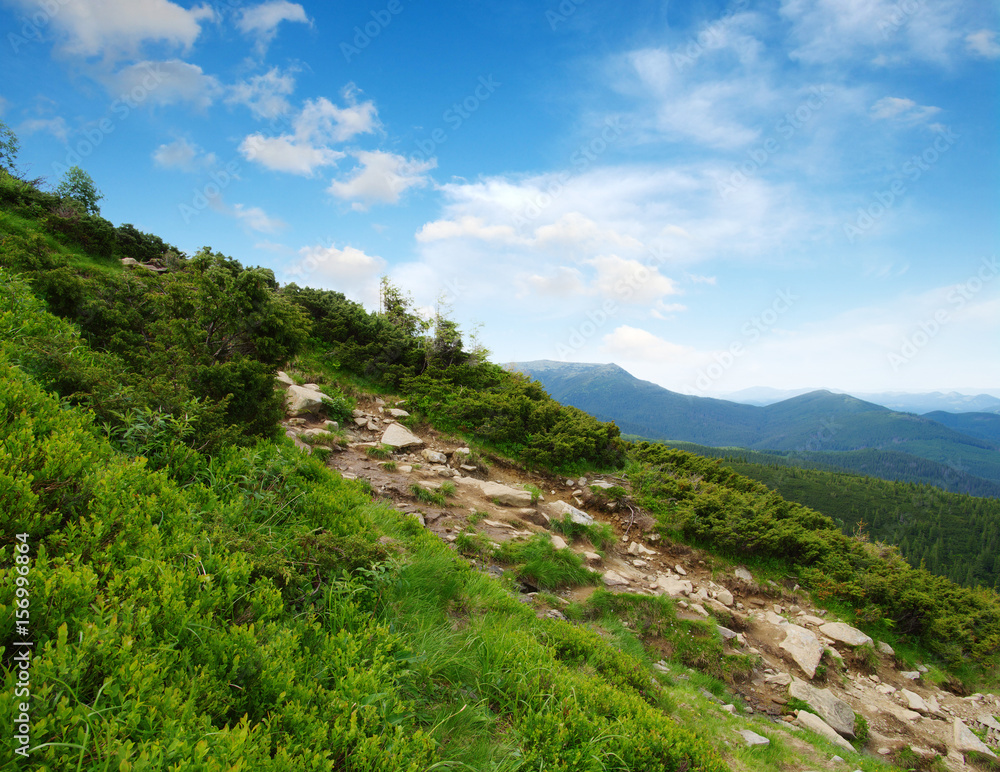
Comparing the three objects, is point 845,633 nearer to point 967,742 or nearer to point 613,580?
point 967,742

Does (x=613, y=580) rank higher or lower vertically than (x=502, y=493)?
lower

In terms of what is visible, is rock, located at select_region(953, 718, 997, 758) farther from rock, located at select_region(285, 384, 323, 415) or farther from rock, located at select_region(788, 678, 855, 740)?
rock, located at select_region(285, 384, 323, 415)

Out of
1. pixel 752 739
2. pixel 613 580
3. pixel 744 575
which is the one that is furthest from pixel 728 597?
pixel 752 739

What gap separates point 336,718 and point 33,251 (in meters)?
12.2

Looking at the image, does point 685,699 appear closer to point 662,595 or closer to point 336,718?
→ point 662,595

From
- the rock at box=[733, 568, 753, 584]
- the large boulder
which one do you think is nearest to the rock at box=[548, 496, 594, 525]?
the large boulder

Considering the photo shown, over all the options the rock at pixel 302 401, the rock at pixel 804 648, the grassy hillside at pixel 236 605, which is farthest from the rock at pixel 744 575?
the rock at pixel 302 401

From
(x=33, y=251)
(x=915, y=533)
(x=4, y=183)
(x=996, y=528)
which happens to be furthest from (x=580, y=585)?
(x=996, y=528)

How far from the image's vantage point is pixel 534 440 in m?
13.1

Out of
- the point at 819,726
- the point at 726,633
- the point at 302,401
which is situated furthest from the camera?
the point at 302,401

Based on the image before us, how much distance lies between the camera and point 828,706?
22.6ft

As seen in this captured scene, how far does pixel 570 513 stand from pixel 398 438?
207 inches

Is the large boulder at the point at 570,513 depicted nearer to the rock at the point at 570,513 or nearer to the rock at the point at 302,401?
the rock at the point at 570,513

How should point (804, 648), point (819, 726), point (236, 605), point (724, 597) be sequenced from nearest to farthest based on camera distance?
point (236, 605) → point (819, 726) → point (804, 648) → point (724, 597)
